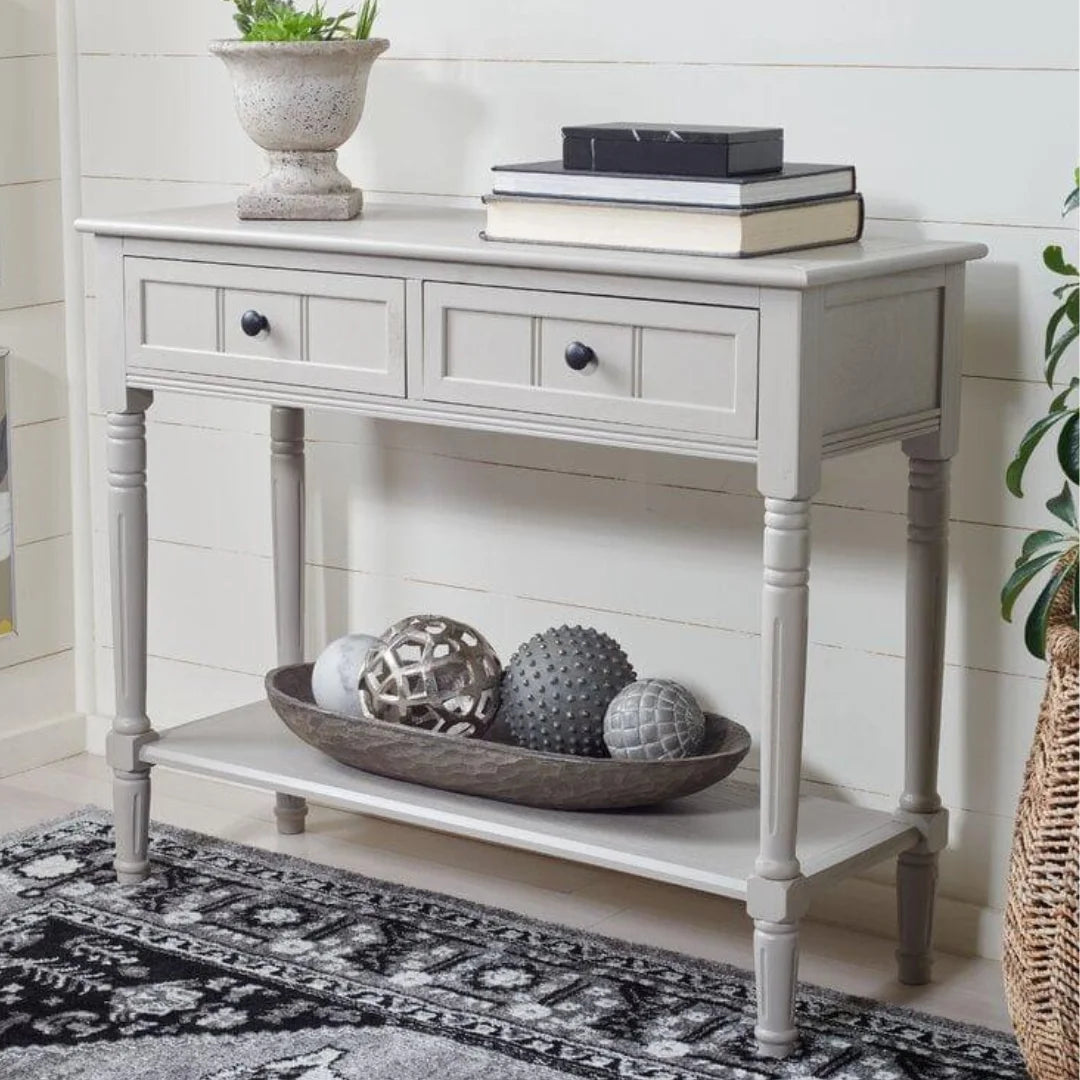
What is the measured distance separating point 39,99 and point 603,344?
129 cm

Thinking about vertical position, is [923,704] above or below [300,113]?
below

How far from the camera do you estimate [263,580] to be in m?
2.87

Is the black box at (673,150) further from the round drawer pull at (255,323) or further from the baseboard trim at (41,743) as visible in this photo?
the baseboard trim at (41,743)

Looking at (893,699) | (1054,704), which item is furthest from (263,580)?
(1054,704)

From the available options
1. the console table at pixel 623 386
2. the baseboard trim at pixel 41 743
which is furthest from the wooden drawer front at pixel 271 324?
the baseboard trim at pixel 41 743

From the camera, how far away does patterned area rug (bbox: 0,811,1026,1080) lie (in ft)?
6.62

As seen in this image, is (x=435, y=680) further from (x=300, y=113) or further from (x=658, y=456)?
(x=300, y=113)

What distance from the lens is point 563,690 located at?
2.25 metres

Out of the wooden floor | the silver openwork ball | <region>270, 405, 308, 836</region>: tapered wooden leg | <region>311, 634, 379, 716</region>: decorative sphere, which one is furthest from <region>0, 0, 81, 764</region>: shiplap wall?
the silver openwork ball

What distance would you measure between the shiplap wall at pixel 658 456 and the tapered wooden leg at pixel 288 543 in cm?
9

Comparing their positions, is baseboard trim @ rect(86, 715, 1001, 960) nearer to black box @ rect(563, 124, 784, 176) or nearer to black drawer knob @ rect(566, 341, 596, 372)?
black drawer knob @ rect(566, 341, 596, 372)

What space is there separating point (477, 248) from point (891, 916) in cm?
96

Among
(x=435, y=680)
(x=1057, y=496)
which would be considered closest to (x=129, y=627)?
(x=435, y=680)

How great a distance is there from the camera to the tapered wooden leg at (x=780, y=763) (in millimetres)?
1944
